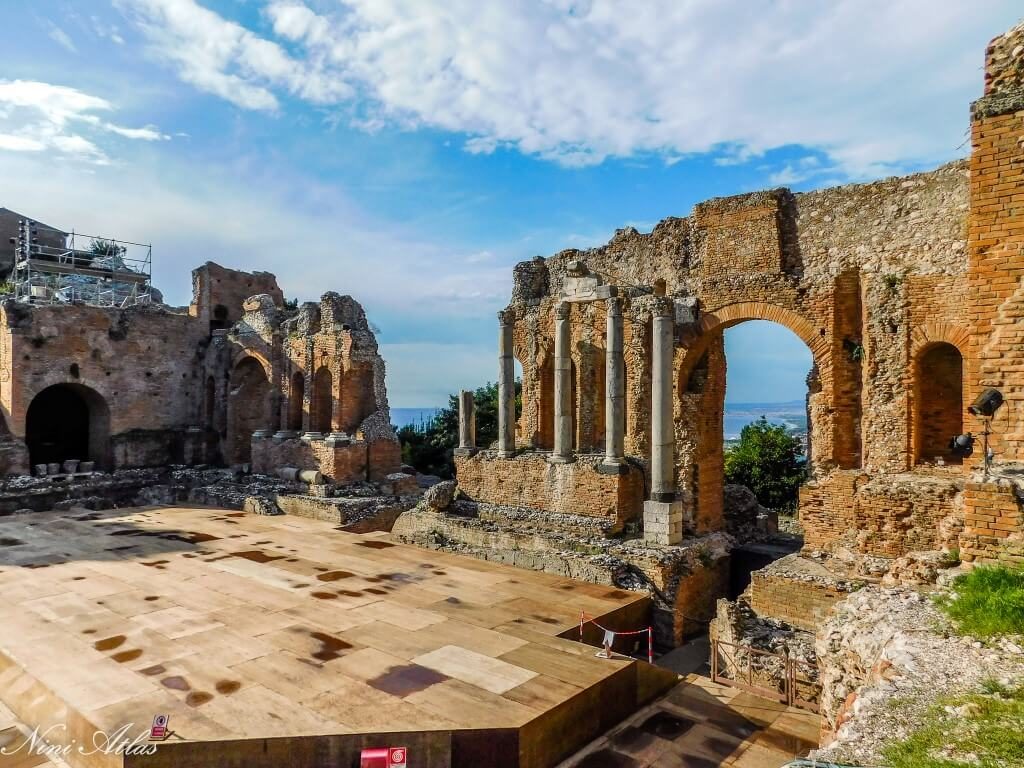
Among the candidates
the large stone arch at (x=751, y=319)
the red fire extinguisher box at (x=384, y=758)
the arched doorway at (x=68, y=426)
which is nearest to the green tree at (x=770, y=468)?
the large stone arch at (x=751, y=319)

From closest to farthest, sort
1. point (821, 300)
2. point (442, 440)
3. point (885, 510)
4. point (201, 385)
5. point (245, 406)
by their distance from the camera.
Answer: point (885, 510), point (821, 300), point (245, 406), point (201, 385), point (442, 440)

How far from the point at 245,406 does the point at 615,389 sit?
16.3 metres

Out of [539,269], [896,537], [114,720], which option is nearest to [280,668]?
[114,720]

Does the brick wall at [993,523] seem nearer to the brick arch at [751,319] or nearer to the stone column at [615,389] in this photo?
the brick arch at [751,319]

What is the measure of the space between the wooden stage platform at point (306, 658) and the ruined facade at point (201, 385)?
8443mm

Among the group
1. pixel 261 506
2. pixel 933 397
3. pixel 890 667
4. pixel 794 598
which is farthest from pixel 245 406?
pixel 890 667

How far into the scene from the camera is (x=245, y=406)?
25250mm

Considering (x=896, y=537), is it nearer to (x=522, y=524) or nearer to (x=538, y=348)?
(x=522, y=524)

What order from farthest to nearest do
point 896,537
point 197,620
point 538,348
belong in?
point 538,348
point 896,537
point 197,620

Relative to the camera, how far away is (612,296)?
48.3ft

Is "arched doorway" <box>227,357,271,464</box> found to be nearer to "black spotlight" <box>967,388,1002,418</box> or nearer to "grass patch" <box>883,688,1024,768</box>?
"black spotlight" <box>967,388,1002,418</box>

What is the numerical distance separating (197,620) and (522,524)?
7.20m

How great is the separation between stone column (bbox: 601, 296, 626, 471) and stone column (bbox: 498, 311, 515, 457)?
2907 mm

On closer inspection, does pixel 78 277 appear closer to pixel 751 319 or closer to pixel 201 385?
pixel 201 385
